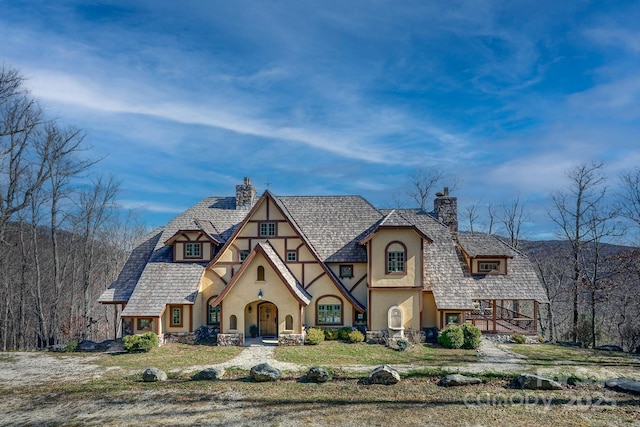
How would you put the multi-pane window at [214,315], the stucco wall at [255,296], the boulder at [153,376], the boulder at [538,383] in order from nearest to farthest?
the boulder at [538,383] → the boulder at [153,376] → the stucco wall at [255,296] → the multi-pane window at [214,315]

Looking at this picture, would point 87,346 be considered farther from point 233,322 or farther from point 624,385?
point 624,385

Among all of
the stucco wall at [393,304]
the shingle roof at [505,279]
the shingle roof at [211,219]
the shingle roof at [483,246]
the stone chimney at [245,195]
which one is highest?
the stone chimney at [245,195]

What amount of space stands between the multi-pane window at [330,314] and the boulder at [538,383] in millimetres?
11282

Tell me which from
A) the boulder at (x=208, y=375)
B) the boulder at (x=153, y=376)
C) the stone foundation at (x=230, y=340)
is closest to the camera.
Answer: the boulder at (x=153, y=376)

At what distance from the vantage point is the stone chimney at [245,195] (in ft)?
91.7

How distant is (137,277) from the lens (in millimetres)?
25062

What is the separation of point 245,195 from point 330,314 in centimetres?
998

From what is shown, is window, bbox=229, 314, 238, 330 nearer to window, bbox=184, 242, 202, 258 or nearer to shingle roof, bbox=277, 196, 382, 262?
window, bbox=184, 242, 202, 258

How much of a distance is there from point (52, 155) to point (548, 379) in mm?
28532

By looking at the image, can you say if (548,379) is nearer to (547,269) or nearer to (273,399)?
(273,399)

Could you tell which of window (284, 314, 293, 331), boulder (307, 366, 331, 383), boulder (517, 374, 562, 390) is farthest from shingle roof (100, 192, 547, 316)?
boulder (517, 374, 562, 390)

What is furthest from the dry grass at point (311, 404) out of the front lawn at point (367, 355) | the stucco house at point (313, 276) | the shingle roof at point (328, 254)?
the shingle roof at point (328, 254)

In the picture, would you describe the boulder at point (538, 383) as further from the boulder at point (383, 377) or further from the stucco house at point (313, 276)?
the stucco house at point (313, 276)

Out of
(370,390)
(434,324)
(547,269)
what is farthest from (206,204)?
(547,269)
